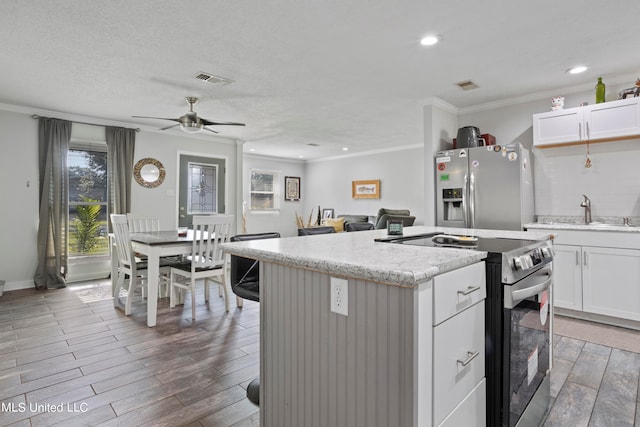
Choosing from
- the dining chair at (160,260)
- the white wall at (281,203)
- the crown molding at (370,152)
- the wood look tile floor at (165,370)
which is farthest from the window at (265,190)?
the wood look tile floor at (165,370)

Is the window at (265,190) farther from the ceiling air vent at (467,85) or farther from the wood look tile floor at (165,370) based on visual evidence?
the ceiling air vent at (467,85)

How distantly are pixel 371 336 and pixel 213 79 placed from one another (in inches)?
130

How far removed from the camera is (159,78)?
3496mm

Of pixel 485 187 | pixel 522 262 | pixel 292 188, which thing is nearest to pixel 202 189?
pixel 292 188

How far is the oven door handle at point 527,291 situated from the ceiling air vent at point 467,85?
8.50ft

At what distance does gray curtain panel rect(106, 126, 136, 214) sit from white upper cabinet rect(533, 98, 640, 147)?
5634 millimetres

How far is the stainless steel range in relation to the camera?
4.32 ft

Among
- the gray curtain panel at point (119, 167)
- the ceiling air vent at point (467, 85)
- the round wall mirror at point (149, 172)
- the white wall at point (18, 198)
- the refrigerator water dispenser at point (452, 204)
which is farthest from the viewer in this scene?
the round wall mirror at point (149, 172)

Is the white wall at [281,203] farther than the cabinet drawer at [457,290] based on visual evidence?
Yes

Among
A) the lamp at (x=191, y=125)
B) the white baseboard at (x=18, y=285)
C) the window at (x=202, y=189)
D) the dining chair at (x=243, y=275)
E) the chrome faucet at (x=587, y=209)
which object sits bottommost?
the white baseboard at (x=18, y=285)

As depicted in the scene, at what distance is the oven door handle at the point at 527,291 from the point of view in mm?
1307

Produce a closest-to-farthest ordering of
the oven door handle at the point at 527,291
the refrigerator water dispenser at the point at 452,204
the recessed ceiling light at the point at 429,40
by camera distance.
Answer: the oven door handle at the point at 527,291, the recessed ceiling light at the point at 429,40, the refrigerator water dispenser at the point at 452,204

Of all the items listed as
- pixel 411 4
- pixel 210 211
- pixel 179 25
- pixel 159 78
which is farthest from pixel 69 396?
pixel 210 211

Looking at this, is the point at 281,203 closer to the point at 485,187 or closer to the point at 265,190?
the point at 265,190
